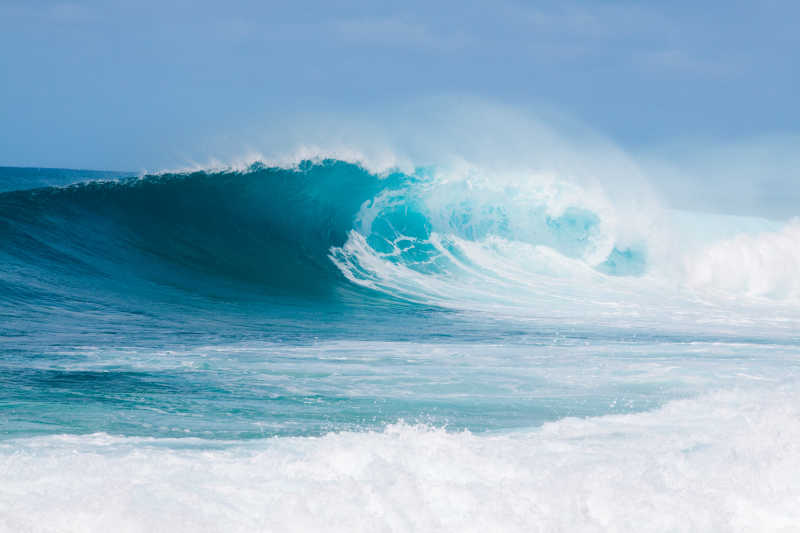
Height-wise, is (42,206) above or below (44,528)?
above

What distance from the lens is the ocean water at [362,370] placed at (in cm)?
297

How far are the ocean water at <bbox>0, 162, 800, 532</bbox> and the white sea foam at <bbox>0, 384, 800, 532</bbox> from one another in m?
0.01

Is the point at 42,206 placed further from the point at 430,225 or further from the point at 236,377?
the point at 236,377

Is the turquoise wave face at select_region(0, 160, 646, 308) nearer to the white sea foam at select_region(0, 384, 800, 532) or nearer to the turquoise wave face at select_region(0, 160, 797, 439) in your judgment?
the turquoise wave face at select_region(0, 160, 797, 439)

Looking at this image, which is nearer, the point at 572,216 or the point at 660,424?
the point at 660,424

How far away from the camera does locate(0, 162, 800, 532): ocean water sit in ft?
9.73

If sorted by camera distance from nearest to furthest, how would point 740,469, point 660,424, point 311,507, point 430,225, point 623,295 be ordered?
point 311,507 < point 740,469 < point 660,424 < point 623,295 < point 430,225

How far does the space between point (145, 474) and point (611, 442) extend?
7.47ft

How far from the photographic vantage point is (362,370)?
5.64 metres

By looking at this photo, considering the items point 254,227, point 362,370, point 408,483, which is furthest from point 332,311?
point 408,483

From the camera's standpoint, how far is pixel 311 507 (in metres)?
2.85

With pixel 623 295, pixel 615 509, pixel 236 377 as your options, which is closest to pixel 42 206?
pixel 236 377

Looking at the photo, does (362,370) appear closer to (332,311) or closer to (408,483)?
(408,483)

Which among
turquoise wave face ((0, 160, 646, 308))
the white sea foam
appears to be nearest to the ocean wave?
turquoise wave face ((0, 160, 646, 308))
